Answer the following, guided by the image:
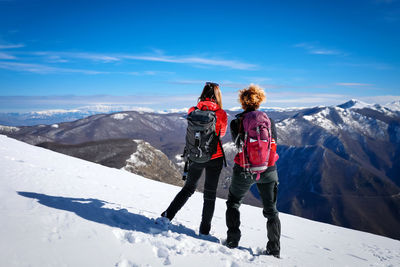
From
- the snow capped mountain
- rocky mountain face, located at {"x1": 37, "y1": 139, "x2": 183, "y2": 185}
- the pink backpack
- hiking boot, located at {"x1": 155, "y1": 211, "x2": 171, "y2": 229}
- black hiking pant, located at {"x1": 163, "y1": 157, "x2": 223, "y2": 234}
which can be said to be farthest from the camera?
the snow capped mountain

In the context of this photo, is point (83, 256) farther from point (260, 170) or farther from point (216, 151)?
point (260, 170)

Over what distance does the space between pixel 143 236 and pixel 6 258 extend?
2.53 m

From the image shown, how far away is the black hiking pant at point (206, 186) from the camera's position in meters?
6.38

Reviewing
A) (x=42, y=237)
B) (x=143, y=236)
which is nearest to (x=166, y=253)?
(x=143, y=236)

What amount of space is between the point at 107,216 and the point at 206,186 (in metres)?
2.71

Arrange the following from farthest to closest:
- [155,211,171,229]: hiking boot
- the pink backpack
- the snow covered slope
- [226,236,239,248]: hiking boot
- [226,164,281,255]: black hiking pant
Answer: [155,211,171,229]: hiking boot → [226,236,239,248]: hiking boot → [226,164,281,255]: black hiking pant → the pink backpack → the snow covered slope

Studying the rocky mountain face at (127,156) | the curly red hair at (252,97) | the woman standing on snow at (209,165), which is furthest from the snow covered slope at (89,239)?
the rocky mountain face at (127,156)

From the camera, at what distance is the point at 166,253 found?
4.99 m

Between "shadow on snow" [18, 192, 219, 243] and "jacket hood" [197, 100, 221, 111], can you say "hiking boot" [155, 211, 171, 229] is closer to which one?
"shadow on snow" [18, 192, 219, 243]

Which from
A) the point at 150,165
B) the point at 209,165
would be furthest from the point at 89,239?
the point at 150,165

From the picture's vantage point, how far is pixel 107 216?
6352 mm

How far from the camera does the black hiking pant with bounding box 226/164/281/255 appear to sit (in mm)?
6086

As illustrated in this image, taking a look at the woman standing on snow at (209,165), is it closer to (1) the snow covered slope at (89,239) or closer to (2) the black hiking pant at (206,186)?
(2) the black hiking pant at (206,186)

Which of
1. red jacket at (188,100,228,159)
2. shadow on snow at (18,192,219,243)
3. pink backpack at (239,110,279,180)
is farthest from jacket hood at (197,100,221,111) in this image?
shadow on snow at (18,192,219,243)
